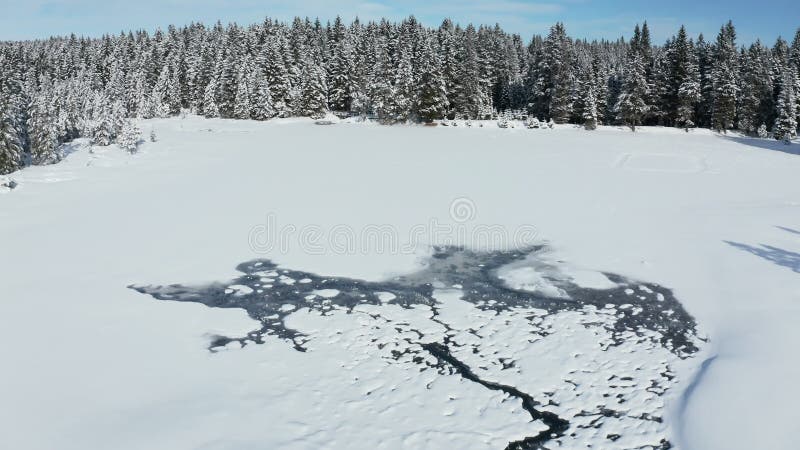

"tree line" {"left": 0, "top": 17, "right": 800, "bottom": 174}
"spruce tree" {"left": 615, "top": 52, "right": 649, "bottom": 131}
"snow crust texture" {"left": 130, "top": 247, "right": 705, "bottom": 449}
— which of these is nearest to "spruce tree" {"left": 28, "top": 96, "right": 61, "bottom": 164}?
"tree line" {"left": 0, "top": 17, "right": 800, "bottom": 174}

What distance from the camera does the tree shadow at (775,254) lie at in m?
18.5

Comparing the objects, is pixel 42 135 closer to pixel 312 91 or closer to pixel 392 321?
pixel 312 91

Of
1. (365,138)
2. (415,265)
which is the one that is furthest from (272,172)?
(415,265)

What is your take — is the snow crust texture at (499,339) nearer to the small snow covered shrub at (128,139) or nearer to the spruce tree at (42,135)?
the small snow covered shrub at (128,139)

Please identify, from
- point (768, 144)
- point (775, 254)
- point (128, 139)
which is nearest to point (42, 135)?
point (128, 139)

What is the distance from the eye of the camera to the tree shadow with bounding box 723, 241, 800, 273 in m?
18.5

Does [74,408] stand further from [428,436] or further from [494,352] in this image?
[494,352]

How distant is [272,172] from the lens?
37250 millimetres

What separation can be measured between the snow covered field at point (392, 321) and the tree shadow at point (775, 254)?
12cm

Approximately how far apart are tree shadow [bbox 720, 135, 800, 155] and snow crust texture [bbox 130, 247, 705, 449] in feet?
138

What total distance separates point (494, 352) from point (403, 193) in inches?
724

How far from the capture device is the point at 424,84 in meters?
62.0

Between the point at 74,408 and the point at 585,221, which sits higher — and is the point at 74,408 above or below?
below

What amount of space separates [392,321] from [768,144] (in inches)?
2074
